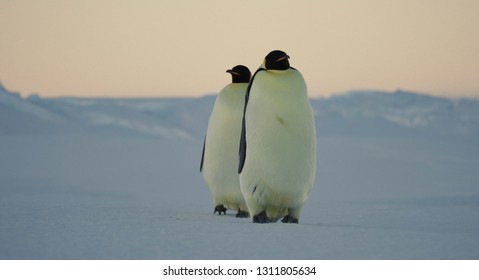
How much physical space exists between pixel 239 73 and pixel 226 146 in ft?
2.52

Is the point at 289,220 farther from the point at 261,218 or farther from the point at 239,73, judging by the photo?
the point at 239,73

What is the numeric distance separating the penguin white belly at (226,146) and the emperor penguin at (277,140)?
0.87m

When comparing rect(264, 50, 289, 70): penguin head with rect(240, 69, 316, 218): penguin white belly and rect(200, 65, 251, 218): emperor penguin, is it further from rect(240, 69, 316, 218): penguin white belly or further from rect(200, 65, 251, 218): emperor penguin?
rect(200, 65, 251, 218): emperor penguin

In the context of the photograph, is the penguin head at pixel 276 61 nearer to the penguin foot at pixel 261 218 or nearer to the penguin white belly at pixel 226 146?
the penguin white belly at pixel 226 146

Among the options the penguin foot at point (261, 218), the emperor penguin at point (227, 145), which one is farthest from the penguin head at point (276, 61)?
the penguin foot at point (261, 218)

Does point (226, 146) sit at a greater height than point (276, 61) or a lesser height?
lesser

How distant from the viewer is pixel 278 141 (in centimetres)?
621

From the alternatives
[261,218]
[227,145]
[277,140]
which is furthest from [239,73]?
[261,218]

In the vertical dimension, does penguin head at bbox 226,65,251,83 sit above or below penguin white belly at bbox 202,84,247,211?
above

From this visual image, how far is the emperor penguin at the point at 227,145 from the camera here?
286 inches

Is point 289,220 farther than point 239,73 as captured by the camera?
No

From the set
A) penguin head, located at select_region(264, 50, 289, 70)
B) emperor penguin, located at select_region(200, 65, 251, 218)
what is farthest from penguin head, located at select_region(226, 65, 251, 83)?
penguin head, located at select_region(264, 50, 289, 70)

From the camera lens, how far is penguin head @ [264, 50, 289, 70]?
6.40 metres

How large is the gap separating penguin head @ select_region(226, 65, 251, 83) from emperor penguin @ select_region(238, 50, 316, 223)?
1.06 m
